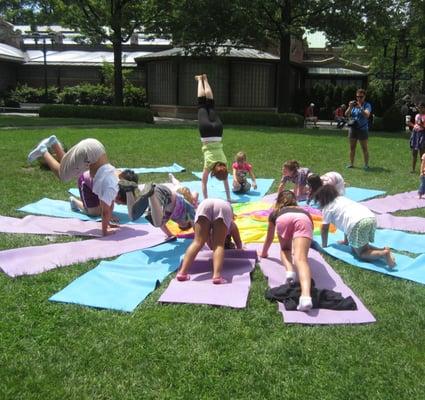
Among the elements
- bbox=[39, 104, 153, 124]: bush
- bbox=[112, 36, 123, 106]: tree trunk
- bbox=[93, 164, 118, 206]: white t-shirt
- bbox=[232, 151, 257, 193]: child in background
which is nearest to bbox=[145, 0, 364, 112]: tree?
bbox=[112, 36, 123, 106]: tree trunk

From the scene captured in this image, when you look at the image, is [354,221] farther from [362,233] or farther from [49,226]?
[49,226]

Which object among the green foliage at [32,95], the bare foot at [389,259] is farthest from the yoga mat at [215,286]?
the green foliage at [32,95]

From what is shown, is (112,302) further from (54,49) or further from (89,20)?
(54,49)

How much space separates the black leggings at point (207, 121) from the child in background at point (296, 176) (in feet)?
4.08

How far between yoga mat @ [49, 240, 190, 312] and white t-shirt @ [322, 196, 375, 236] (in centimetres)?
167

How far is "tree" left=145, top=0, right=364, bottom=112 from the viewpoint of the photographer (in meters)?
24.0

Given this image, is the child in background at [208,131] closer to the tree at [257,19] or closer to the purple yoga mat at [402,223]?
the purple yoga mat at [402,223]

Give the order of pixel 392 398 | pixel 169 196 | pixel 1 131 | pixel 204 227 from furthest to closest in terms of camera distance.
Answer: pixel 1 131, pixel 169 196, pixel 204 227, pixel 392 398

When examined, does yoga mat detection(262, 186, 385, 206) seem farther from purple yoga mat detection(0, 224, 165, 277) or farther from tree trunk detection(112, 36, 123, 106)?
tree trunk detection(112, 36, 123, 106)

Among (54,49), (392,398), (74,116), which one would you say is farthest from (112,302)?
(54,49)

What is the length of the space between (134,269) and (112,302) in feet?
2.87

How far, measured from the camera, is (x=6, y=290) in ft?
15.1

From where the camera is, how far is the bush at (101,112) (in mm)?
25469

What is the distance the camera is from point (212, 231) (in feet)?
16.6
